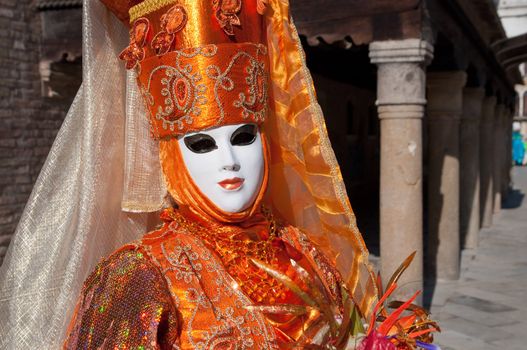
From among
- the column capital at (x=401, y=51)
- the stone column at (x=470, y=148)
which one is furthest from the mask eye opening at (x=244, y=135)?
the stone column at (x=470, y=148)

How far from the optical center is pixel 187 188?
1.97 metres

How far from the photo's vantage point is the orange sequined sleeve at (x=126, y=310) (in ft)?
5.65

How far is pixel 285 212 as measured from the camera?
7.80 feet

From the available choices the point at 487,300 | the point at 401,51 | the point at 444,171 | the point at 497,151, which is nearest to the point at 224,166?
Answer: the point at 401,51

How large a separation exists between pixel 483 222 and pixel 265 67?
1031 cm

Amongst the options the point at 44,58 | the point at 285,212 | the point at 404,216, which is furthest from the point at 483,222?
the point at 285,212

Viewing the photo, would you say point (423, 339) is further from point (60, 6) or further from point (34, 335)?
point (60, 6)

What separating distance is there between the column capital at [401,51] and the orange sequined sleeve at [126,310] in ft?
11.9

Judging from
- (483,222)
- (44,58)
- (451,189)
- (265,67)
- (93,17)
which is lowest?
(483,222)

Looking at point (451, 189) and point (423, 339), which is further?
point (451, 189)

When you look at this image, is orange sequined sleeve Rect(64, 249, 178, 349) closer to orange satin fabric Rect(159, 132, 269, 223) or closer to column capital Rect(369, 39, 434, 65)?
orange satin fabric Rect(159, 132, 269, 223)

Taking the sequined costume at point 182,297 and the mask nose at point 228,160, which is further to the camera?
the mask nose at point 228,160

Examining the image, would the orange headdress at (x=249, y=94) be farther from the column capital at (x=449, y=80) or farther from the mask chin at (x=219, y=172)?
the column capital at (x=449, y=80)

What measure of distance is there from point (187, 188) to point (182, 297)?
1.04 ft
